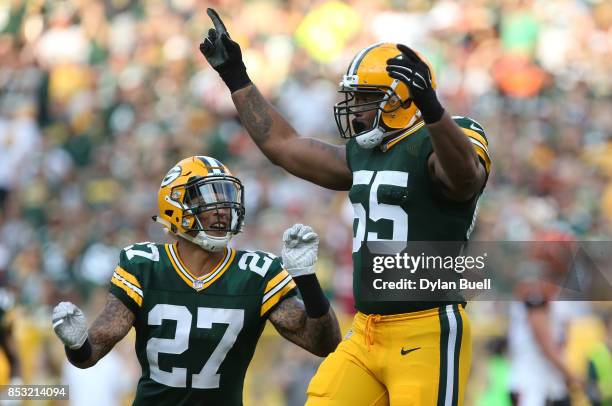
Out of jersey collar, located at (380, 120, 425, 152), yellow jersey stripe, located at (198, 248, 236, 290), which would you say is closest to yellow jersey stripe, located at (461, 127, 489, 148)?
jersey collar, located at (380, 120, 425, 152)

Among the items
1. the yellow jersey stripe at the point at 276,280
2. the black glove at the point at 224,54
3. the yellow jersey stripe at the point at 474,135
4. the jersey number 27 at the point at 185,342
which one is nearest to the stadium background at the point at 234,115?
A: the black glove at the point at 224,54

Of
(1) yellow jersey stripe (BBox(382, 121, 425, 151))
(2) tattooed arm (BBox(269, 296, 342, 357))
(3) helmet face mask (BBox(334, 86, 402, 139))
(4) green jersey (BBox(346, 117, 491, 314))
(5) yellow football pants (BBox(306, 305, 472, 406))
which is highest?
(3) helmet face mask (BBox(334, 86, 402, 139))

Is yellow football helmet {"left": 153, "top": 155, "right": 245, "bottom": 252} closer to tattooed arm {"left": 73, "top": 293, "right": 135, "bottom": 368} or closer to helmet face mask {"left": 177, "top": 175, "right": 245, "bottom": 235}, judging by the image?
helmet face mask {"left": 177, "top": 175, "right": 245, "bottom": 235}

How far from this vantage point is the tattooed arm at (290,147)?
536 centimetres

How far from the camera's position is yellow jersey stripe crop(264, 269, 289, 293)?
5152mm

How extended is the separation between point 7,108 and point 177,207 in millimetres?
8644

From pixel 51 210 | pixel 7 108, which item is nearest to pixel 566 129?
pixel 51 210

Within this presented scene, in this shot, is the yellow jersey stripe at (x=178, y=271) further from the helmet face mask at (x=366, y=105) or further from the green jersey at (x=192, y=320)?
the helmet face mask at (x=366, y=105)

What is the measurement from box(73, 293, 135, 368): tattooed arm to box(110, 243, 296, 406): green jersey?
39mm

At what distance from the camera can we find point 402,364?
480 cm

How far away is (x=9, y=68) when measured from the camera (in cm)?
1375

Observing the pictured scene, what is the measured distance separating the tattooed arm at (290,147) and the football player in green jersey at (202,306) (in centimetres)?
38

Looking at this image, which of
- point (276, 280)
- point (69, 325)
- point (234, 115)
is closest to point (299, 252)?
point (276, 280)

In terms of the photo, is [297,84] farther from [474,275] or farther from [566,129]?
[474,275]
